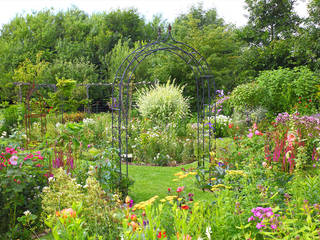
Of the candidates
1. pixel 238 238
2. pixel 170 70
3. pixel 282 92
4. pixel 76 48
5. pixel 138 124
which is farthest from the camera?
pixel 76 48

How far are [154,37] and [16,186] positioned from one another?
17.6m

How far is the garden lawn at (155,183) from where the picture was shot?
3.85 m

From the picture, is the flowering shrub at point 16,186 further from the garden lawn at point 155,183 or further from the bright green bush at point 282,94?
the bright green bush at point 282,94

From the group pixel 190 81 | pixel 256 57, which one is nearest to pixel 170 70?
pixel 190 81

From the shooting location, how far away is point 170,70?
12.6 metres

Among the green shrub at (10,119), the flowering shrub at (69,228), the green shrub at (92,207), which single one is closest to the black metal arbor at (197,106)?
the green shrub at (92,207)

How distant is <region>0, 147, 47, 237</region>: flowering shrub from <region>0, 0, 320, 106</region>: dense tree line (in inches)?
339

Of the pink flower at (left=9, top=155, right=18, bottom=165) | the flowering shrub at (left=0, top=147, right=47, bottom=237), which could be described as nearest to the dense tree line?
the flowering shrub at (left=0, top=147, right=47, bottom=237)

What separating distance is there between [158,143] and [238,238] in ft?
13.8

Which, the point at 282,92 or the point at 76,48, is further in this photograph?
the point at 76,48

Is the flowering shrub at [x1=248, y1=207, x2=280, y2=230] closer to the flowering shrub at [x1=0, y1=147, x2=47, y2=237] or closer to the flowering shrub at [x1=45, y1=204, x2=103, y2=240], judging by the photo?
the flowering shrub at [x1=45, y1=204, x2=103, y2=240]

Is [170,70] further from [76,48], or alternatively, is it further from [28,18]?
[28,18]

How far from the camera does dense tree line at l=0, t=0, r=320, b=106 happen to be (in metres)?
12.6

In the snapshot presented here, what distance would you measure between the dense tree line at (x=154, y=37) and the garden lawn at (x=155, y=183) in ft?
24.7
